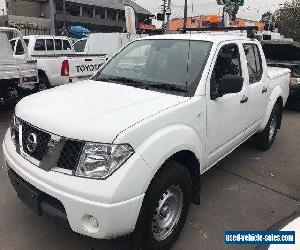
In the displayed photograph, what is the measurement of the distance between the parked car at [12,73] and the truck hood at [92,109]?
401 centimetres

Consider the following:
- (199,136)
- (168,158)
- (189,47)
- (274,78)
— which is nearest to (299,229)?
(168,158)

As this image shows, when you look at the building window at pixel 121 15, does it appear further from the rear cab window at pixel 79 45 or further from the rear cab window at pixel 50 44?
the rear cab window at pixel 50 44

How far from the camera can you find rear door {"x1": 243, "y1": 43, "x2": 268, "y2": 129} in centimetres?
468

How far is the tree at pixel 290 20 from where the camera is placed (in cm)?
3912

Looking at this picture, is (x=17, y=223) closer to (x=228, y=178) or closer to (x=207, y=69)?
(x=207, y=69)

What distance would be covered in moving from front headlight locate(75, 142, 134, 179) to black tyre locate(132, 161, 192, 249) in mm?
391

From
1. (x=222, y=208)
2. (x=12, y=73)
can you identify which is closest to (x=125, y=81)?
(x=222, y=208)

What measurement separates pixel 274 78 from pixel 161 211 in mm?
3595

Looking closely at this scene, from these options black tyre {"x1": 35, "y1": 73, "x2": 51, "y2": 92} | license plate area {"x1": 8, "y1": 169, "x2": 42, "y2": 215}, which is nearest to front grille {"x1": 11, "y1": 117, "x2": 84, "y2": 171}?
license plate area {"x1": 8, "y1": 169, "x2": 42, "y2": 215}

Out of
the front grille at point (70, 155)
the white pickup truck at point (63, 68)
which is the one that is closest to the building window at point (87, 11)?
the white pickup truck at point (63, 68)

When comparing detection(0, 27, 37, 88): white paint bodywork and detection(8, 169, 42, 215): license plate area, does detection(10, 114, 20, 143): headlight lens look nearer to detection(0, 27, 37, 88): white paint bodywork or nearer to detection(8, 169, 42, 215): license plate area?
detection(8, 169, 42, 215): license plate area

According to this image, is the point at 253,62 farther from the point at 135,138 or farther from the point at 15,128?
the point at 15,128

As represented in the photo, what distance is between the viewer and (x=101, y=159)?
256 centimetres

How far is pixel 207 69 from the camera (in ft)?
11.9
